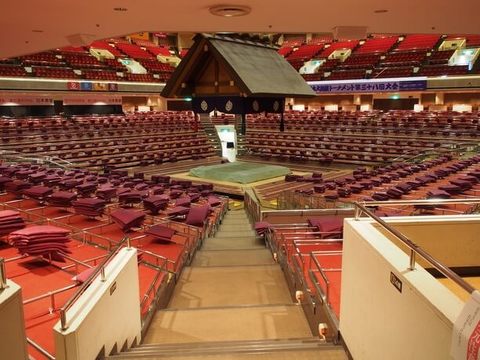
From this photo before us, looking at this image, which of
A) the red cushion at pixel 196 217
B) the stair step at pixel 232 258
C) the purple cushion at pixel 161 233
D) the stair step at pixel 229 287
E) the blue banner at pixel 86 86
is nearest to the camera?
the stair step at pixel 229 287

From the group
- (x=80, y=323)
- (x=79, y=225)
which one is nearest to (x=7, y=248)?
(x=79, y=225)

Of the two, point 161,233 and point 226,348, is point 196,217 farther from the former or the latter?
point 226,348

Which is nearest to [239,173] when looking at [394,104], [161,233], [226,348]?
[161,233]

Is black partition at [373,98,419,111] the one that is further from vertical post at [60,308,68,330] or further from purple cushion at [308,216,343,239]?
vertical post at [60,308,68,330]

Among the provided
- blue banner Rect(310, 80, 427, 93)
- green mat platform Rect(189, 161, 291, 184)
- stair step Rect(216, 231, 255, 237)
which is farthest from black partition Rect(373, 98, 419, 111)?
stair step Rect(216, 231, 255, 237)

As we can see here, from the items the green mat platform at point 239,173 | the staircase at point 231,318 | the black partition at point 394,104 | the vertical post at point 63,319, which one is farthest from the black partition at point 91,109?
the vertical post at point 63,319

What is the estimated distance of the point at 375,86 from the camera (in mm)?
23109

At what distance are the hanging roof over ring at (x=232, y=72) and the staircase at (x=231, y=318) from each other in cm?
388

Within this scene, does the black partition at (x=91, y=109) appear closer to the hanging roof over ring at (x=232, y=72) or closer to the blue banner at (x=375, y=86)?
the blue banner at (x=375, y=86)

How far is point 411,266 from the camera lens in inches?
85.5

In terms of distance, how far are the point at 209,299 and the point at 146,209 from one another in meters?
3.71

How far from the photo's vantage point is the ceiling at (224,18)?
3.65 m

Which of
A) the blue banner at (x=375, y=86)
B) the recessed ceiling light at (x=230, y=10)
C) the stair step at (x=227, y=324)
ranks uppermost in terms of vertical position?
the blue banner at (x=375, y=86)

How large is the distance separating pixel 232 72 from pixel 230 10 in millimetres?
4622
